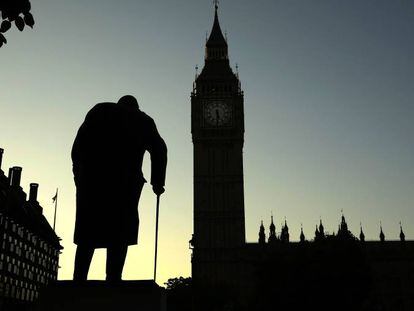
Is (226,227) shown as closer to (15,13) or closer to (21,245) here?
(21,245)

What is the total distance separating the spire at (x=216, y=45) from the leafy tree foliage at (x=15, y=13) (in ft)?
303

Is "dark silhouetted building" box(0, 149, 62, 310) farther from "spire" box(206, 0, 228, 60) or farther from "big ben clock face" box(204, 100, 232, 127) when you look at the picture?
"spire" box(206, 0, 228, 60)

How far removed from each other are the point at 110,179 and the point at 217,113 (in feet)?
272

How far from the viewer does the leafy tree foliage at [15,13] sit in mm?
6363

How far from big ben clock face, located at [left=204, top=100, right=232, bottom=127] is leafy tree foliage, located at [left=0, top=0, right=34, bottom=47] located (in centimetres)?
8286

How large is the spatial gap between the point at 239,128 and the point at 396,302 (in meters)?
40.0

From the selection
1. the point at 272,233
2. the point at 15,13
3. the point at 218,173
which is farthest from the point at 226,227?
the point at 15,13

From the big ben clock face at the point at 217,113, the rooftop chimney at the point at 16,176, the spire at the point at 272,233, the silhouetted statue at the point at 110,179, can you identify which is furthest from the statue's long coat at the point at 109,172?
the spire at the point at 272,233

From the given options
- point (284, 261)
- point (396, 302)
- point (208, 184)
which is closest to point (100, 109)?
point (284, 261)

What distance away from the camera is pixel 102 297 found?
6898 millimetres

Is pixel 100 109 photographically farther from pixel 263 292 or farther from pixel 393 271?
pixel 393 271

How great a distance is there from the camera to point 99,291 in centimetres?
695

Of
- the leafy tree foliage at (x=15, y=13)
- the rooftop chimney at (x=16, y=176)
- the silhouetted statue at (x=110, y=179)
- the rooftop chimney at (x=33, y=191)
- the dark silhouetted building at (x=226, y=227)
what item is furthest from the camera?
the rooftop chimney at (x=33, y=191)

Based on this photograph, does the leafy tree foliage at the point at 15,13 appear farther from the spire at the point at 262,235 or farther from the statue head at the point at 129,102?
the spire at the point at 262,235
